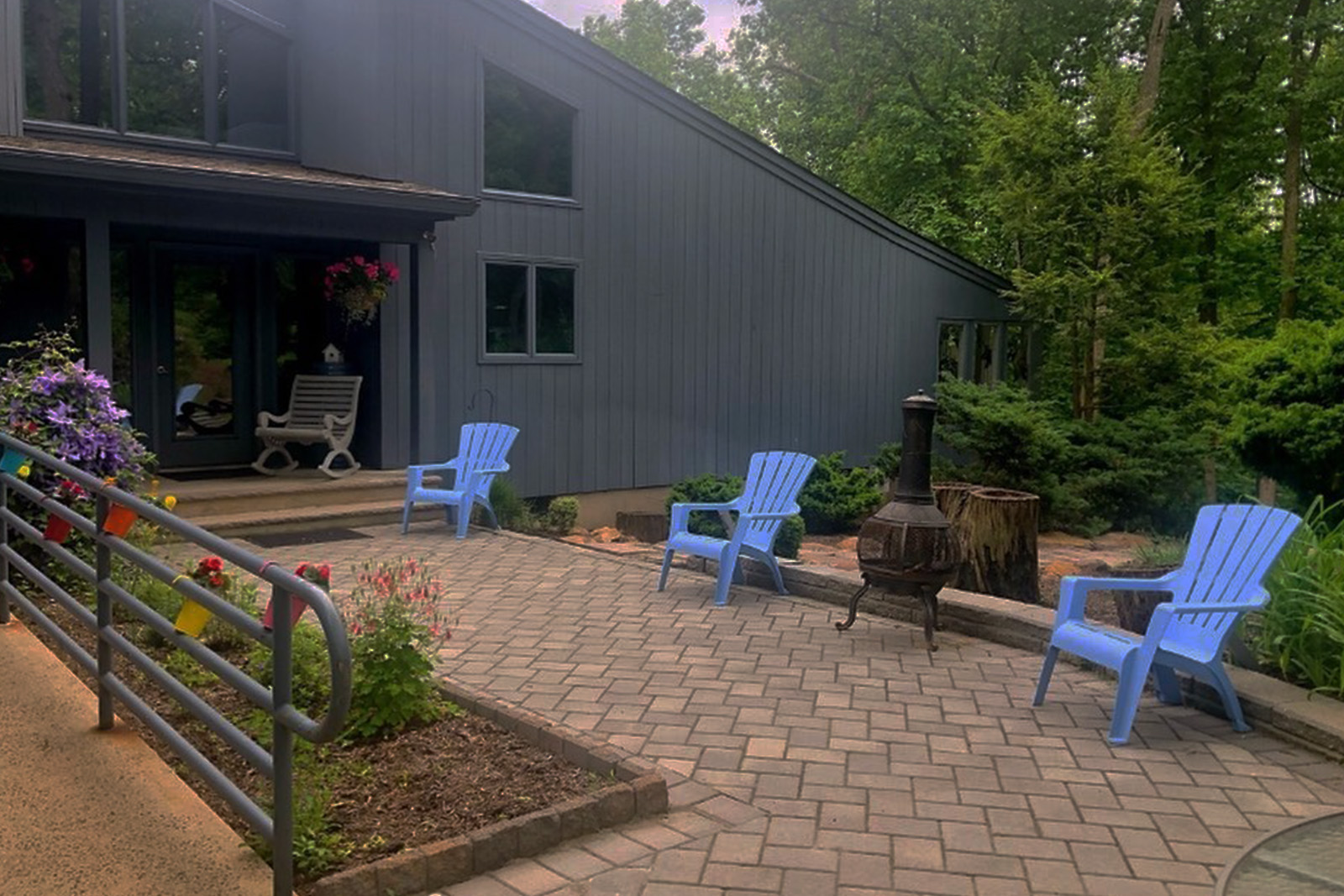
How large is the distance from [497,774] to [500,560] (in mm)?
4351

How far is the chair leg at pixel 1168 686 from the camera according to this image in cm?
461

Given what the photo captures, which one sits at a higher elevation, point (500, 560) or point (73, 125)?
point (73, 125)

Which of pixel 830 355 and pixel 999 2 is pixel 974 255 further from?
pixel 830 355

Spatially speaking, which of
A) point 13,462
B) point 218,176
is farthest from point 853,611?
point 218,176

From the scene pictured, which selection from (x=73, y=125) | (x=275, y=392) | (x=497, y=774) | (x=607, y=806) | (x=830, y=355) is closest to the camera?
(x=607, y=806)

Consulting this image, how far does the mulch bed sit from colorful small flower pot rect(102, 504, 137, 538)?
723 millimetres

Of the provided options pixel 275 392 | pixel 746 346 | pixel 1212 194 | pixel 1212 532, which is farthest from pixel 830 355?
pixel 1212 194

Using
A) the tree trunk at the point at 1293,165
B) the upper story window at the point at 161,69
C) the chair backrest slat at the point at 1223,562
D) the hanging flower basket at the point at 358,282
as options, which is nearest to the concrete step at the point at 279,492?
the hanging flower basket at the point at 358,282

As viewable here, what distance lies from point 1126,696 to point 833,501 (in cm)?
681

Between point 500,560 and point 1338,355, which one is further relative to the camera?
point 500,560

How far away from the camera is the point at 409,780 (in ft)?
11.1

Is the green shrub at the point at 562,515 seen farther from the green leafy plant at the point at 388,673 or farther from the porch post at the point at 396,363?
the green leafy plant at the point at 388,673

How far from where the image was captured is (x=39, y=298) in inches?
357

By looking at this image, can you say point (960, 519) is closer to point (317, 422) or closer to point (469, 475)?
point (469, 475)
